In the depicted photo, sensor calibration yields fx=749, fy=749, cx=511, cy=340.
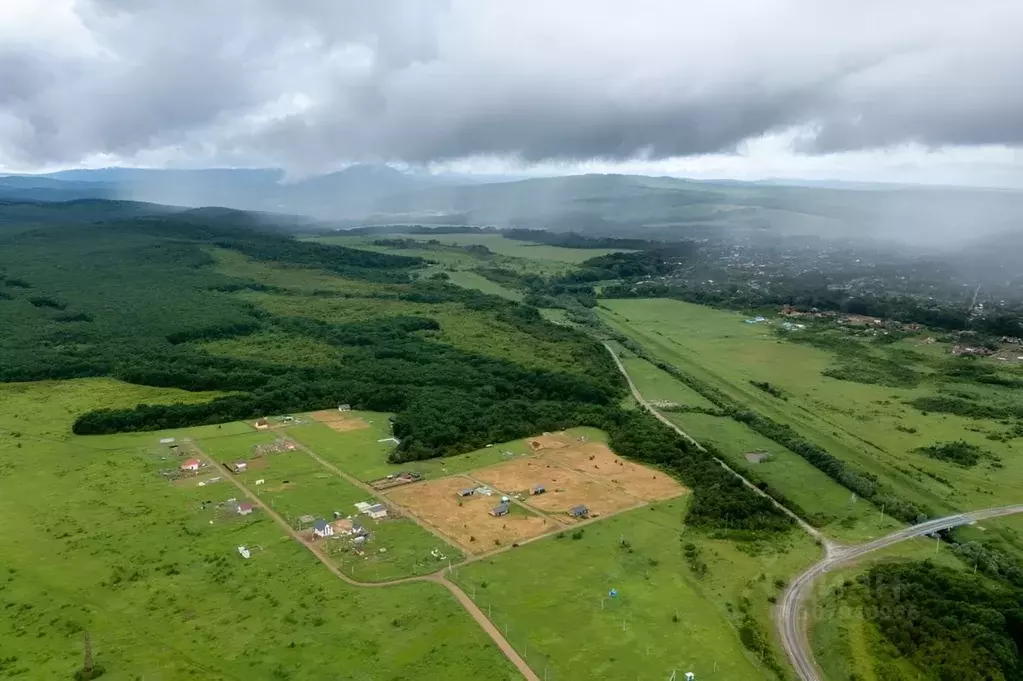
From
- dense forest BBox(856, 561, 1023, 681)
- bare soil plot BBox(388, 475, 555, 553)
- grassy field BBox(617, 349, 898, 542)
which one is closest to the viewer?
dense forest BBox(856, 561, 1023, 681)

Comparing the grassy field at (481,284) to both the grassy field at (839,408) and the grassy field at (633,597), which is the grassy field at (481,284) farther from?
the grassy field at (633,597)

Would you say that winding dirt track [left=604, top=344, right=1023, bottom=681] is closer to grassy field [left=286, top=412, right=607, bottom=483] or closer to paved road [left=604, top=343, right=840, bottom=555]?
paved road [left=604, top=343, right=840, bottom=555]

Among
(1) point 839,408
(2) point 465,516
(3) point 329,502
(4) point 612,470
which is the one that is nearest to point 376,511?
(3) point 329,502

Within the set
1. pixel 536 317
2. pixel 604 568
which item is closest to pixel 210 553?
pixel 604 568

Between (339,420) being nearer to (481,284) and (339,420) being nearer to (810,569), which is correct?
(810,569)

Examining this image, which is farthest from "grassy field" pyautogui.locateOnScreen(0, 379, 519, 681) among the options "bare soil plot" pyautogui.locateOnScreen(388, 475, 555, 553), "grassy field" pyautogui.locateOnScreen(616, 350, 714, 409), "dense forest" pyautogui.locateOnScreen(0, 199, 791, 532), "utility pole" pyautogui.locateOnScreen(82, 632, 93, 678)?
"grassy field" pyautogui.locateOnScreen(616, 350, 714, 409)

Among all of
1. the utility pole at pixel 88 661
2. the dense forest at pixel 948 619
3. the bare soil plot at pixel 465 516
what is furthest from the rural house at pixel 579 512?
the utility pole at pixel 88 661
